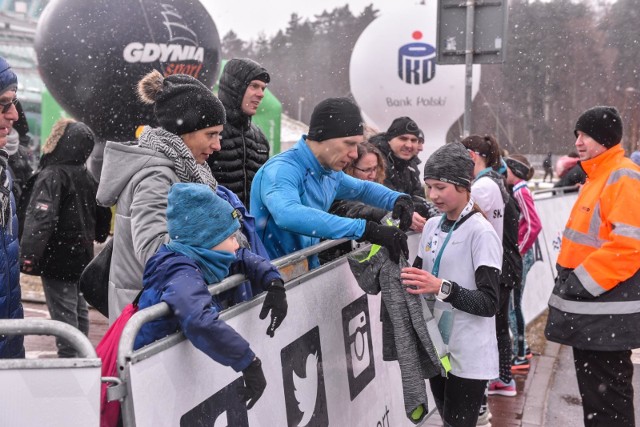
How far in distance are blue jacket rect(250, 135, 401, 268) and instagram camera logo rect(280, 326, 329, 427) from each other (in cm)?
49

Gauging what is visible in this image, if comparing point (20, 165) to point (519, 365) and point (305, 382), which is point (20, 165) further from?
point (519, 365)

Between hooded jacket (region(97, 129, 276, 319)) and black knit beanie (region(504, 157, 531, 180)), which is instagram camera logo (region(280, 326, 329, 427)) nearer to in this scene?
hooded jacket (region(97, 129, 276, 319))

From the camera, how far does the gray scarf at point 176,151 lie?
2936 millimetres

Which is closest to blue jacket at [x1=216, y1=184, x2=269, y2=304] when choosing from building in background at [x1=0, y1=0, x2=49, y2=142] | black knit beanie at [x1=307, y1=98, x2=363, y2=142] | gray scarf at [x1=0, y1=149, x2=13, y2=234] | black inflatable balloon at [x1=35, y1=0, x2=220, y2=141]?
black knit beanie at [x1=307, y1=98, x2=363, y2=142]


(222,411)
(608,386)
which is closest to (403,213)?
(608,386)

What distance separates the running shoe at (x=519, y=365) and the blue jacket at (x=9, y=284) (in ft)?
14.4

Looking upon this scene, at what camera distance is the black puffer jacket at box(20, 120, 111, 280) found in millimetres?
5062

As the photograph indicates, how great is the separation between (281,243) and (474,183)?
1757mm

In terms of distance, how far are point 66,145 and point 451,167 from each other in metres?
3.06

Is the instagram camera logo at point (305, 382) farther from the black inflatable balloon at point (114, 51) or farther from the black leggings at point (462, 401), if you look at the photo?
the black inflatable balloon at point (114, 51)

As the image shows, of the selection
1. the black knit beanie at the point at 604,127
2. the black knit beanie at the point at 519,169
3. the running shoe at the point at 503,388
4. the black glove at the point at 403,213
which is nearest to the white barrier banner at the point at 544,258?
the black knit beanie at the point at 519,169

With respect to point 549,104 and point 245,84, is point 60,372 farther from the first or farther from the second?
point 549,104

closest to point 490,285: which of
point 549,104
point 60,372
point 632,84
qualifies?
point 60,372

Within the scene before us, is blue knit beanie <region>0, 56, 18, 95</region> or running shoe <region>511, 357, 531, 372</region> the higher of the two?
blue knit beanie <region>0, 56, 18, 95</region>
